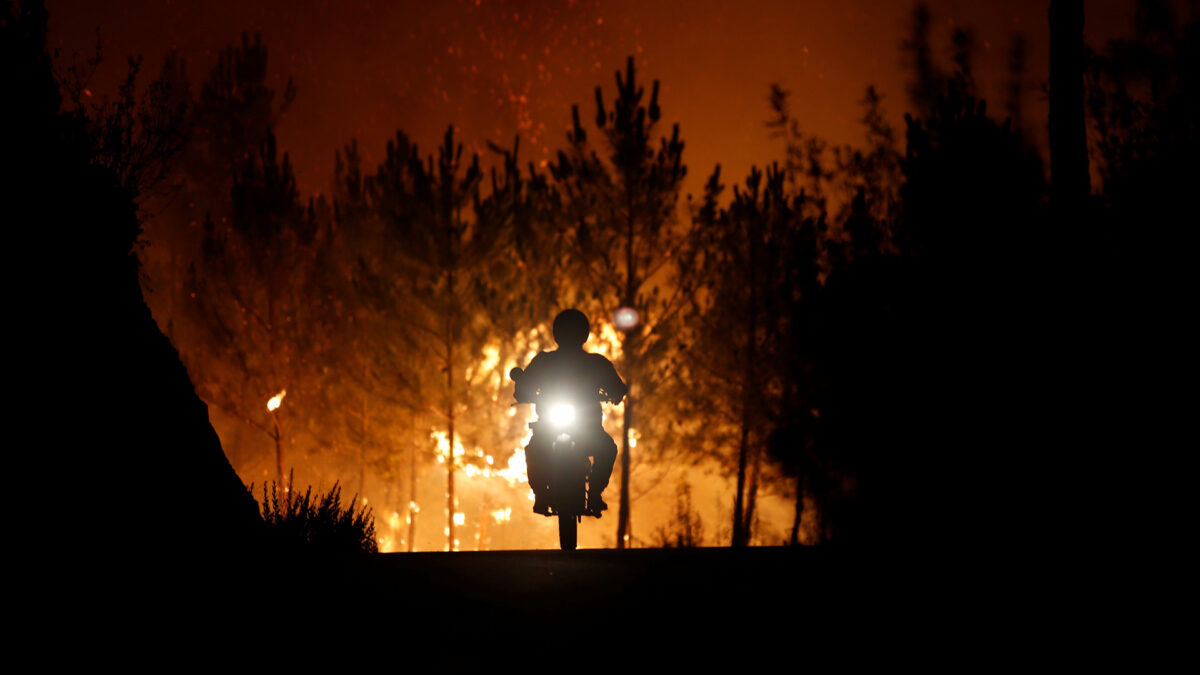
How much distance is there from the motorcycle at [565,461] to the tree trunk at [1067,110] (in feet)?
17.1

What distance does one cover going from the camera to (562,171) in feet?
51.2

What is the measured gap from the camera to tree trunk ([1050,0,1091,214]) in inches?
290

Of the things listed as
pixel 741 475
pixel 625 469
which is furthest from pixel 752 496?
pixel 625 469

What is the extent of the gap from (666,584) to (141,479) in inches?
105

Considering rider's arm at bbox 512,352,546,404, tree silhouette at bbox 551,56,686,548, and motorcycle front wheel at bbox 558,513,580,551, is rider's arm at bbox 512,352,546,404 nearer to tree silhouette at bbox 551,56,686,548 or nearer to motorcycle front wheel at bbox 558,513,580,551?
motorcycle front wheel at bbox 558,513,580,551

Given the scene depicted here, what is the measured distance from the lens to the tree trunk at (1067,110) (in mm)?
7371

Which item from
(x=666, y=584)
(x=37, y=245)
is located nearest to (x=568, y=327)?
(x=666, y=584)

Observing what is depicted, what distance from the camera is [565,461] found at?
5.43 metres

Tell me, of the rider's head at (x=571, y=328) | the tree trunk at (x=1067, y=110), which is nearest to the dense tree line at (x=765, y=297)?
the tree trunk at (x=1067, y=110)

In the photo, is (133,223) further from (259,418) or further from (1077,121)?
(259,418)

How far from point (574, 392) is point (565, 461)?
474 mm

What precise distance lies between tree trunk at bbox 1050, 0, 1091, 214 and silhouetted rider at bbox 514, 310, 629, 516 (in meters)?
4.89

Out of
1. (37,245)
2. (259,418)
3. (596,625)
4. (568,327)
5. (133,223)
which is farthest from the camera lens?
(259,418)

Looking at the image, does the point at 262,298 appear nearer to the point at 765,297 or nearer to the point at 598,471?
the point at 765,297
